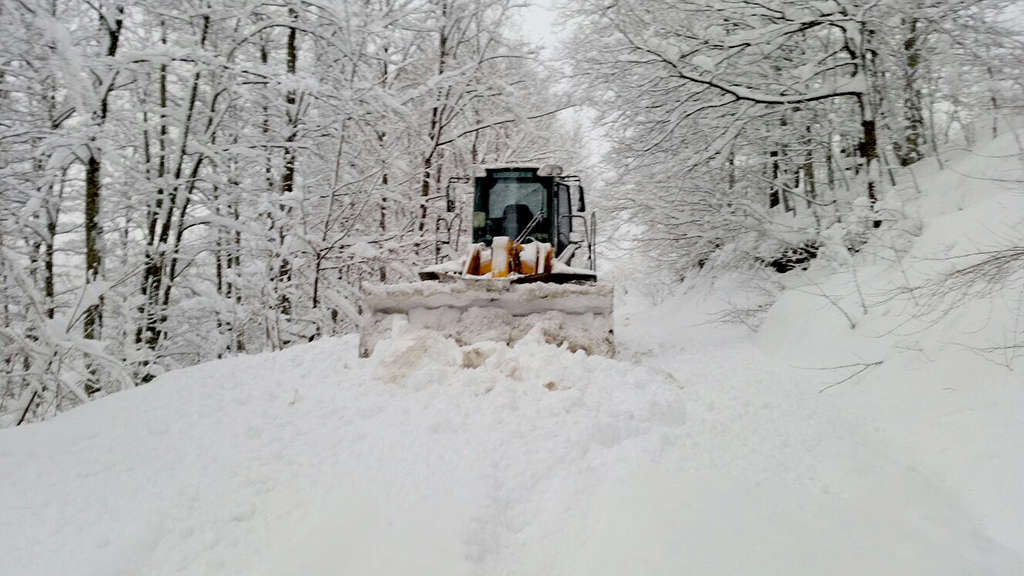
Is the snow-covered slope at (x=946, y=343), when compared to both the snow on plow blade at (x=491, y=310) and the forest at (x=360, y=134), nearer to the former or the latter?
the forest at (x=360, y=134)

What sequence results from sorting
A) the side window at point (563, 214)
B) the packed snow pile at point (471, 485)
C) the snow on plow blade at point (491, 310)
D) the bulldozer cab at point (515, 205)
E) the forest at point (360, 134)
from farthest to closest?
the side window at point (563, 214) → the bulldozer cab at point (515, 205) → the forest at point (360, 134) → the snow on plow blade at point (491, 310) → the packed snow pile at point (471, 485)

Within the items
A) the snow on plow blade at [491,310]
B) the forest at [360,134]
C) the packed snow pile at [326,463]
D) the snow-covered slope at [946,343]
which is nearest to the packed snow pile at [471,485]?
the packed snow pile at [326,463]

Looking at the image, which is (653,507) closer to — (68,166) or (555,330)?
(555,330)

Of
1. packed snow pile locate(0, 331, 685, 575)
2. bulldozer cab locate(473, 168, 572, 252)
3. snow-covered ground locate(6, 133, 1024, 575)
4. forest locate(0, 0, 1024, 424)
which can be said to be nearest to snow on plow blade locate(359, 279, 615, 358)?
snow-covered ground locate(6, 133, 1024, 575)

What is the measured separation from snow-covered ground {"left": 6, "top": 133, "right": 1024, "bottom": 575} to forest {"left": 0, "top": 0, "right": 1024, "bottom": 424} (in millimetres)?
2889

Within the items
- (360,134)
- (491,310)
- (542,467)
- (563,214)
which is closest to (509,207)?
(563,214)

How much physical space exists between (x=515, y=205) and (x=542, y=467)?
19.0 feet

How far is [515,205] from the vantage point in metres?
8.35

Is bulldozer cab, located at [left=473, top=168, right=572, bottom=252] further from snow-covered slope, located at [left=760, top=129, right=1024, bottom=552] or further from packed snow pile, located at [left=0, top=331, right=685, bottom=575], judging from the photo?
packed snow pile, located at [left=0, top=331, right=685, bottom=575]

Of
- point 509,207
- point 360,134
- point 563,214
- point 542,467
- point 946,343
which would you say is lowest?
point 542,467

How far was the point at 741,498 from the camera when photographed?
2.62 meters

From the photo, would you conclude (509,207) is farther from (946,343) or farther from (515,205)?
(946,343)

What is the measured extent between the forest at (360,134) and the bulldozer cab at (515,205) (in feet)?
5.29

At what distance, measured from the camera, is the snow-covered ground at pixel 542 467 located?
7.25 ft
